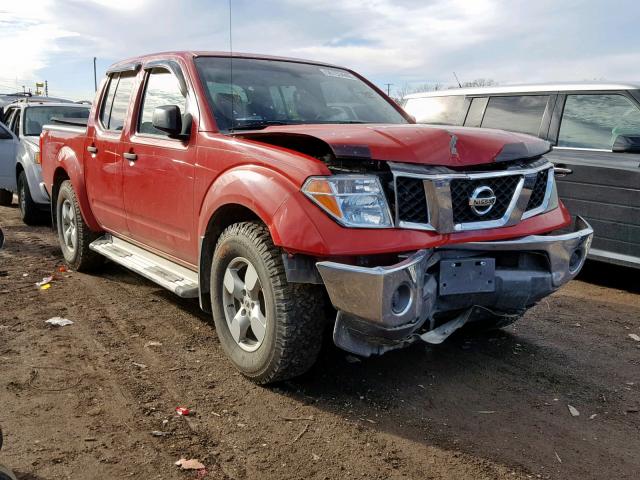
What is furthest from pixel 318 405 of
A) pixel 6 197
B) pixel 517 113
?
pixel 6 197

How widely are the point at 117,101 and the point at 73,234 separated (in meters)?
1.51

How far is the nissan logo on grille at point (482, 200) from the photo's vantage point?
3.17 m

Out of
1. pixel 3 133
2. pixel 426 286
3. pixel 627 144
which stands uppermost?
pixel 627 144

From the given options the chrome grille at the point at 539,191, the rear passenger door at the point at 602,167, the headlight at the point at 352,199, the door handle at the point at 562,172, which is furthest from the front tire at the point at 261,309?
the rear passenger door at the point at 602,167

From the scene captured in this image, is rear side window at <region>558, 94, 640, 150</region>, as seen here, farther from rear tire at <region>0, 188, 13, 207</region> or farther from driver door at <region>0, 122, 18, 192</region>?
rear tire at <region>0, 188, 13, 207</region>

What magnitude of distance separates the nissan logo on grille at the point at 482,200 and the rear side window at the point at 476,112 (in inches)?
152

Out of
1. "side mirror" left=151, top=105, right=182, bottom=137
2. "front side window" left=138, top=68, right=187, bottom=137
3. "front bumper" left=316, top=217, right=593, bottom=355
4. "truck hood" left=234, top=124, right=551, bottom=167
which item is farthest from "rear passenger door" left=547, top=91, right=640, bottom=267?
"side mirror" left=151, top=105, right=182, bottom=137

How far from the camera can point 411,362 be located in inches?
157

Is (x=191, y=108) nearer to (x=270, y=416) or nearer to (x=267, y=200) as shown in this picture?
(x=267, y=200)

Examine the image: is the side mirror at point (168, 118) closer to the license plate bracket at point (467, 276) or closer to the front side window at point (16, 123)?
the license plate bracket at point (467, 276)

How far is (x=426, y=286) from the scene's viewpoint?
305 cm

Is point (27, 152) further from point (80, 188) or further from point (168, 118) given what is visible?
point (168, 118)

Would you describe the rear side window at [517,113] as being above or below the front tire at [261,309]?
above

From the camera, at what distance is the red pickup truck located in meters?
2.98
